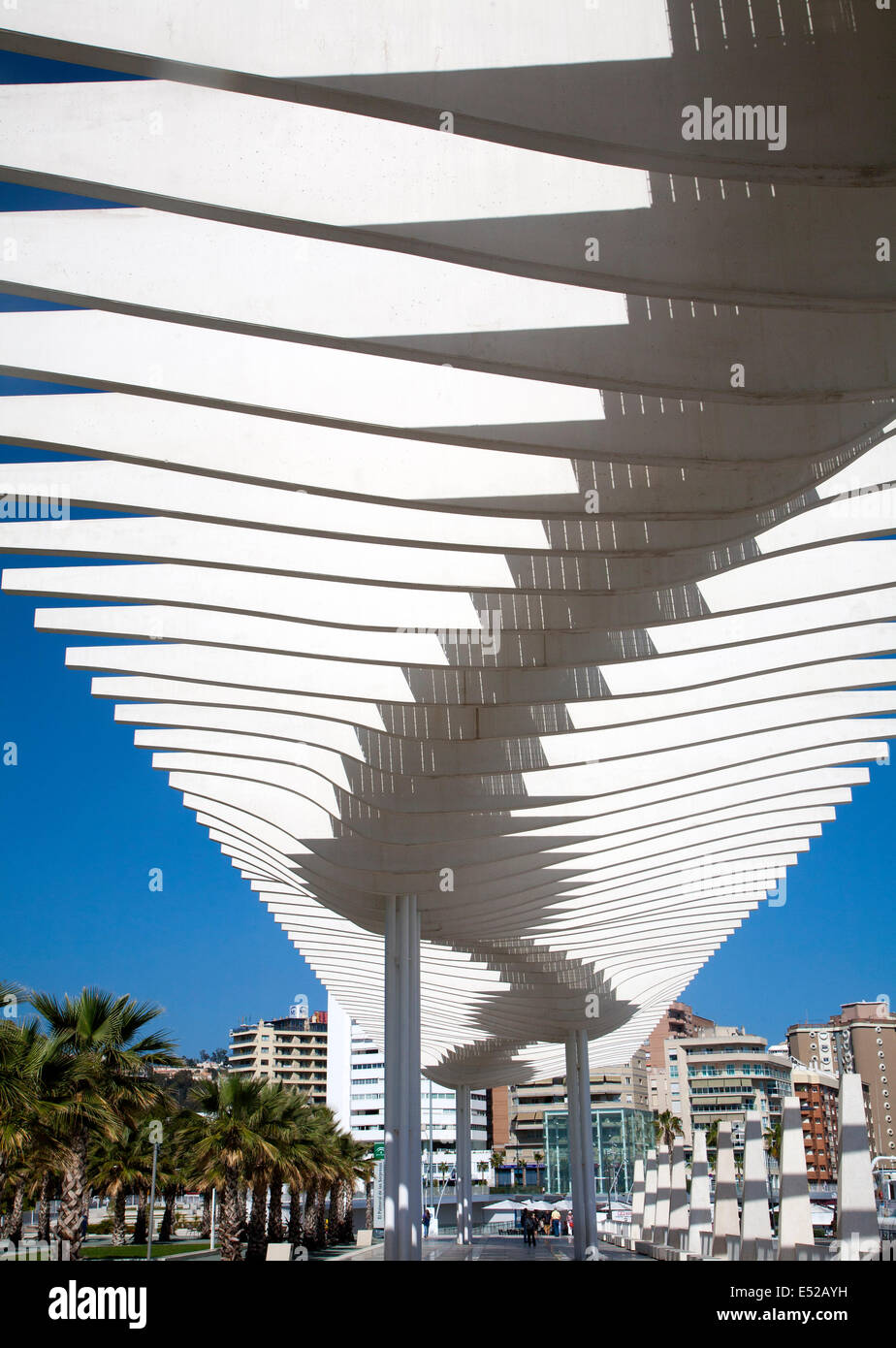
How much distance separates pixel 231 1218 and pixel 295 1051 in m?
131

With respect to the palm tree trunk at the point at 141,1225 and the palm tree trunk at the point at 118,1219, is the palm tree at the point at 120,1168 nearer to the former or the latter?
the palm tree trunk at the point at 118,1219

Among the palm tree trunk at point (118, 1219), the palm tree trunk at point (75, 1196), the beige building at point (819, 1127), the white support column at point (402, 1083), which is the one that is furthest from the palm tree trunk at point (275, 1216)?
the beige building at point (819, 1127)

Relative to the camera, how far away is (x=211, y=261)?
7.45 metres

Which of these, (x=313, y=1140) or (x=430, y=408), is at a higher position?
(x=430, y=408)

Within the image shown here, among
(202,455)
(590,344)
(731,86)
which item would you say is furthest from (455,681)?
(731,86)

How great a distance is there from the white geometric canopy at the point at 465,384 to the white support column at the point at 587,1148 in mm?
18301

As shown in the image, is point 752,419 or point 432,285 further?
point 752,419

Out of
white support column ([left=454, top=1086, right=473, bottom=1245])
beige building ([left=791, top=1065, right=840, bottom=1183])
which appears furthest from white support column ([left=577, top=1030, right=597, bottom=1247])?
beige building ([left=791, top=1065, right=840, bottom=1183])

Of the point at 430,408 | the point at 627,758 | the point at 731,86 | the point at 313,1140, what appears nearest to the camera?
the point at 731,86

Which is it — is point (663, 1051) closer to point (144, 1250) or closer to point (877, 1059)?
point (877, 1059)

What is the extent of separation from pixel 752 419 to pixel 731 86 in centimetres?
301

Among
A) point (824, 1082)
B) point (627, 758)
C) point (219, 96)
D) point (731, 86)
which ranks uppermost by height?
point (219, 96)

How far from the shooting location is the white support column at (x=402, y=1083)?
54.0 feet
